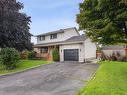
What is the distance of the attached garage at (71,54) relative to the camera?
36125 mm

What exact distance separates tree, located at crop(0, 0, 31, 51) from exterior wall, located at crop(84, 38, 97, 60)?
8616 mm

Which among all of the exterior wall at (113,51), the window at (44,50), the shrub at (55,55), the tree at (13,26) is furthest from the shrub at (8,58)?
the window at (44,50)

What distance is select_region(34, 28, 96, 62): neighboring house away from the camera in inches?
1404

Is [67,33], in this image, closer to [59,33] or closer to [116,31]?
[59,33]

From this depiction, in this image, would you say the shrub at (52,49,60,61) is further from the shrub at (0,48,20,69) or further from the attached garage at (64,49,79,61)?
the shrub at (0,48,20,69)

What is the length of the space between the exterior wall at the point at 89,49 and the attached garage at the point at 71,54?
1403 millimetres

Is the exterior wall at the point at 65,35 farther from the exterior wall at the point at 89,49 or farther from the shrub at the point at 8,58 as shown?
the shrub at the point at 8,58

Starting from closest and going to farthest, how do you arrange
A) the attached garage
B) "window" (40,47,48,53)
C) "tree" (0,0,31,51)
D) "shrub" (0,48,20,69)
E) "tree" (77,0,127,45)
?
"tree" (77,0,127,45) → "shrub" (0,48,20,69) → "tree" (0,0,31,51) → the attached garage → "window" (40,47,48,53)

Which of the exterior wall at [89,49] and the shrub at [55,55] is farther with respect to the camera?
the shrub at [55,55]

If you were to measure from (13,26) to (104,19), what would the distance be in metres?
16.4

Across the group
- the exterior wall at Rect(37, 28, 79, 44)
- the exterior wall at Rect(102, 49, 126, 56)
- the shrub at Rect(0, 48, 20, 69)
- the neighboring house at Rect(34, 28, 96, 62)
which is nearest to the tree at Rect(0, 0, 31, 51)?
the shrub at Rect(0, 48, 20, 69)

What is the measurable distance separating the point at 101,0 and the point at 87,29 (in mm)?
3565

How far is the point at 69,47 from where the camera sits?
37531 millimetres

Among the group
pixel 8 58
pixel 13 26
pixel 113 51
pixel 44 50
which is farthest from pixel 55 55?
pixel 8 58
